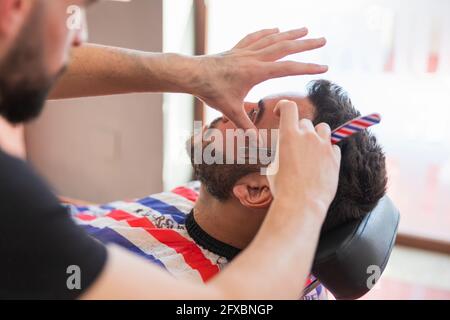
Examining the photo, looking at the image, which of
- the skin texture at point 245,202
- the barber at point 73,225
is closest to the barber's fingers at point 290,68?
the skin texture at point 245,202

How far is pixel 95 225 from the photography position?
5.03 feet

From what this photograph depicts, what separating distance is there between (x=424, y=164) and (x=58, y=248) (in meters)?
2.32

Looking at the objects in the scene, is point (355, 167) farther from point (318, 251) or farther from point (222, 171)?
point (222, 171)

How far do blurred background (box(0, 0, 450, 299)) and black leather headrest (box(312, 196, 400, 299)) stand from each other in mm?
1143

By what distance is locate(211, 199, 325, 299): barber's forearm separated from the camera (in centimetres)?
72

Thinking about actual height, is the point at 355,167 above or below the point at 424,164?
above

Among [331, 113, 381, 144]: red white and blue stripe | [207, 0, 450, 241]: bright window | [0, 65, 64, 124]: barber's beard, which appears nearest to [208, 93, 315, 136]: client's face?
[331, 113, 381, 144]: red white and blue stripe

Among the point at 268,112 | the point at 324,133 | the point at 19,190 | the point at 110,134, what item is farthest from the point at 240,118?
the point at 110,134

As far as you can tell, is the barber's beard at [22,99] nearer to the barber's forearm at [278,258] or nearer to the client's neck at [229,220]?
the barber's forearm at [278,258]

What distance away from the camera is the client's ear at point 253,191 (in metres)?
1.28

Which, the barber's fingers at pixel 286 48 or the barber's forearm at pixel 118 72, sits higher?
the barber's fingers at pixel 286 48

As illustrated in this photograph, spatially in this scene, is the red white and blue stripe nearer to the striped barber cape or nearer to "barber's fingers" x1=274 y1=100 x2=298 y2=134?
"barber's fingers" x1=274 y1=100 x2=298 y2=134
